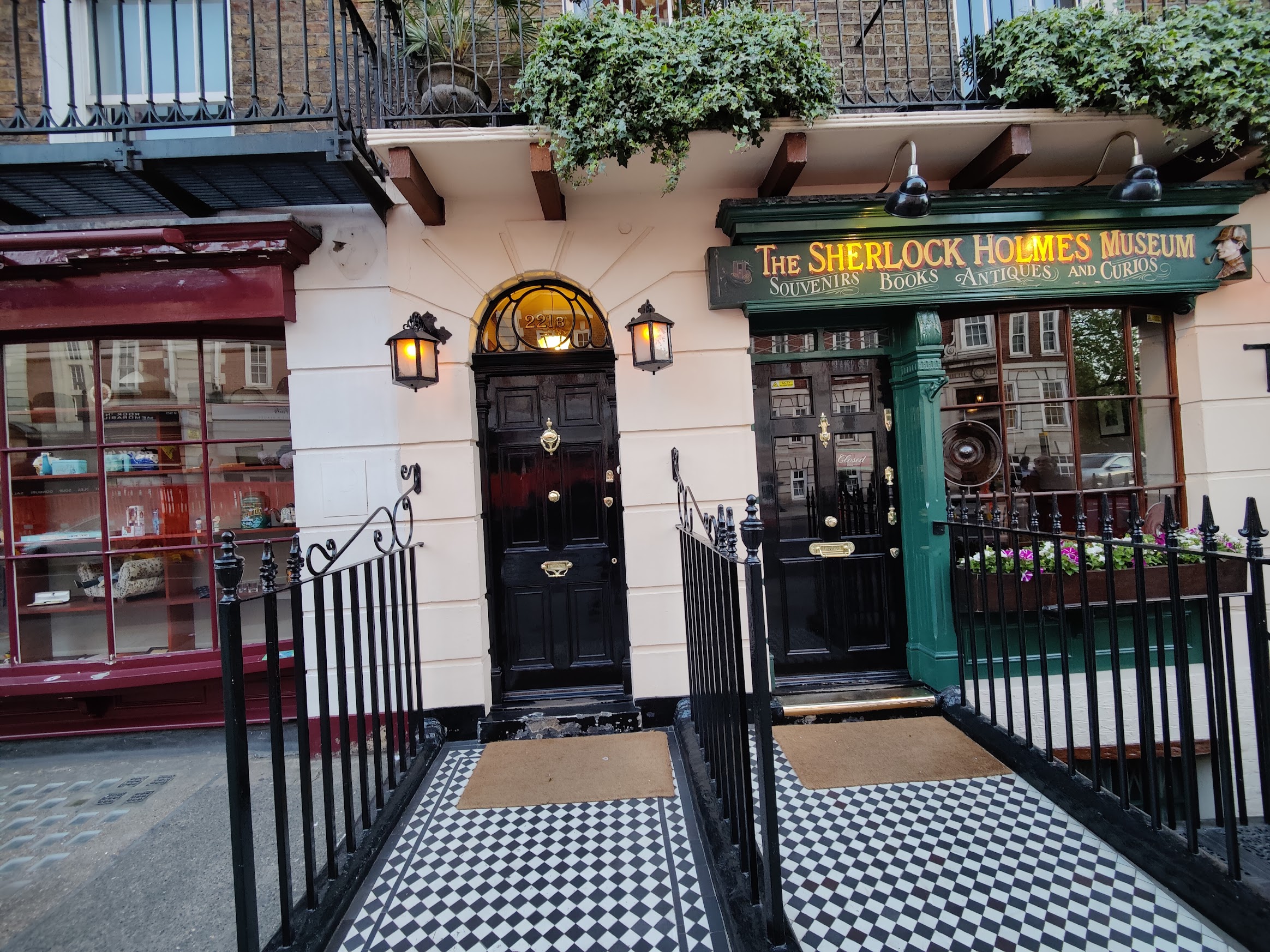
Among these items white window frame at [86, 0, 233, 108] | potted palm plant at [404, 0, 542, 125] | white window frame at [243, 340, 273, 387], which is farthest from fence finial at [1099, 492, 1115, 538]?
white window frame at [86, 0, 233, 108]

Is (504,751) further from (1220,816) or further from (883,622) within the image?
(1220,816)

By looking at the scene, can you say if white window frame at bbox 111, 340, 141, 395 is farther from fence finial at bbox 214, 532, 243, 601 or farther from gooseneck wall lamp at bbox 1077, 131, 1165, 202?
gooseneck wall lamp at bbox 1077, 131, 1165, 202

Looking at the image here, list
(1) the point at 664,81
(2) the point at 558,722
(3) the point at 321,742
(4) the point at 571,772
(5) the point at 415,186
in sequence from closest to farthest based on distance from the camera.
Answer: (3) the point at 321,742 → (1) the point at 664,81 → (4) the point at 571,772 → (5) the point at 415,186 → (2) the point at 558,722

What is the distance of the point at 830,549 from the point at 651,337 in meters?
2.04

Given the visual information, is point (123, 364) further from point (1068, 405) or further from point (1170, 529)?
point (1068, 405)

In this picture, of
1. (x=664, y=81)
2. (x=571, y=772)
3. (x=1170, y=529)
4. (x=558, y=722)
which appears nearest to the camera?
(x=1170, y=529)

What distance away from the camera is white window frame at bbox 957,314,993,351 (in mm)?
4434

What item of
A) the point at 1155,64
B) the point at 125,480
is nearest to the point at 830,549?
the point at 1155,64

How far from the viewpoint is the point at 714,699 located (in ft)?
9.54

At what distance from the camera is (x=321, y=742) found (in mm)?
2945

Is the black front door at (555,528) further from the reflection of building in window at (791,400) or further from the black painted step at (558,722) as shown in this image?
the reflection of building in window at (791,400)

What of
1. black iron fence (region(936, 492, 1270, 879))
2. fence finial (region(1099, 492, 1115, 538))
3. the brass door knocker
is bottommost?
black iron fence (region(936, 492, 1270, 879))

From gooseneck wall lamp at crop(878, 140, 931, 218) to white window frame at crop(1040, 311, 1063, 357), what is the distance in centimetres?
134

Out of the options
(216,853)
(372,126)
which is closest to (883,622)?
(216,853)
